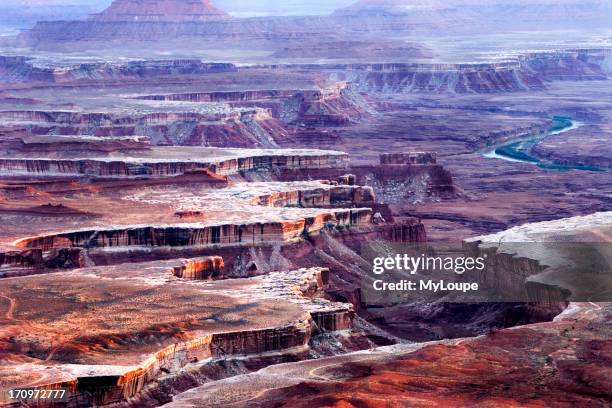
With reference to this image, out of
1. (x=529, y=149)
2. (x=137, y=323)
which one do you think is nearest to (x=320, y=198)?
(x=137, y=323)

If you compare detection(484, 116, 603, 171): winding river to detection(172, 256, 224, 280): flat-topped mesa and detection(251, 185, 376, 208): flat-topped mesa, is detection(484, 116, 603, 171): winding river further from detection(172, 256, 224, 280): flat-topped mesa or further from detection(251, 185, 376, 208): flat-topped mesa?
detection(172, 256, 224, 280): flat-topped mesa

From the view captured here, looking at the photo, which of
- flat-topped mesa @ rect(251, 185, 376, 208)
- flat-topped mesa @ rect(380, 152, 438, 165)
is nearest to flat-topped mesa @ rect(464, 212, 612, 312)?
flat-topped mesa @ rect(251, 185, 376, 208)

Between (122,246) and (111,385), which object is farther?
(122,246)

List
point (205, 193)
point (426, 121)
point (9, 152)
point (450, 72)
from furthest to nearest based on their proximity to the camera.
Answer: point (450, 72), point (426, 121), point (9, 152), point (205, 193)

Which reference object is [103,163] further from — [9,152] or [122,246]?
[122,246]

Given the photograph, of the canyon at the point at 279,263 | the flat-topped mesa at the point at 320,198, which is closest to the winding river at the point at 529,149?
the canyon at the point at 279,263

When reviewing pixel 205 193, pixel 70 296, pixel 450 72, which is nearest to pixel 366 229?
pixel 205 193

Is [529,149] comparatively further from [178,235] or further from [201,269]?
[201,269]
